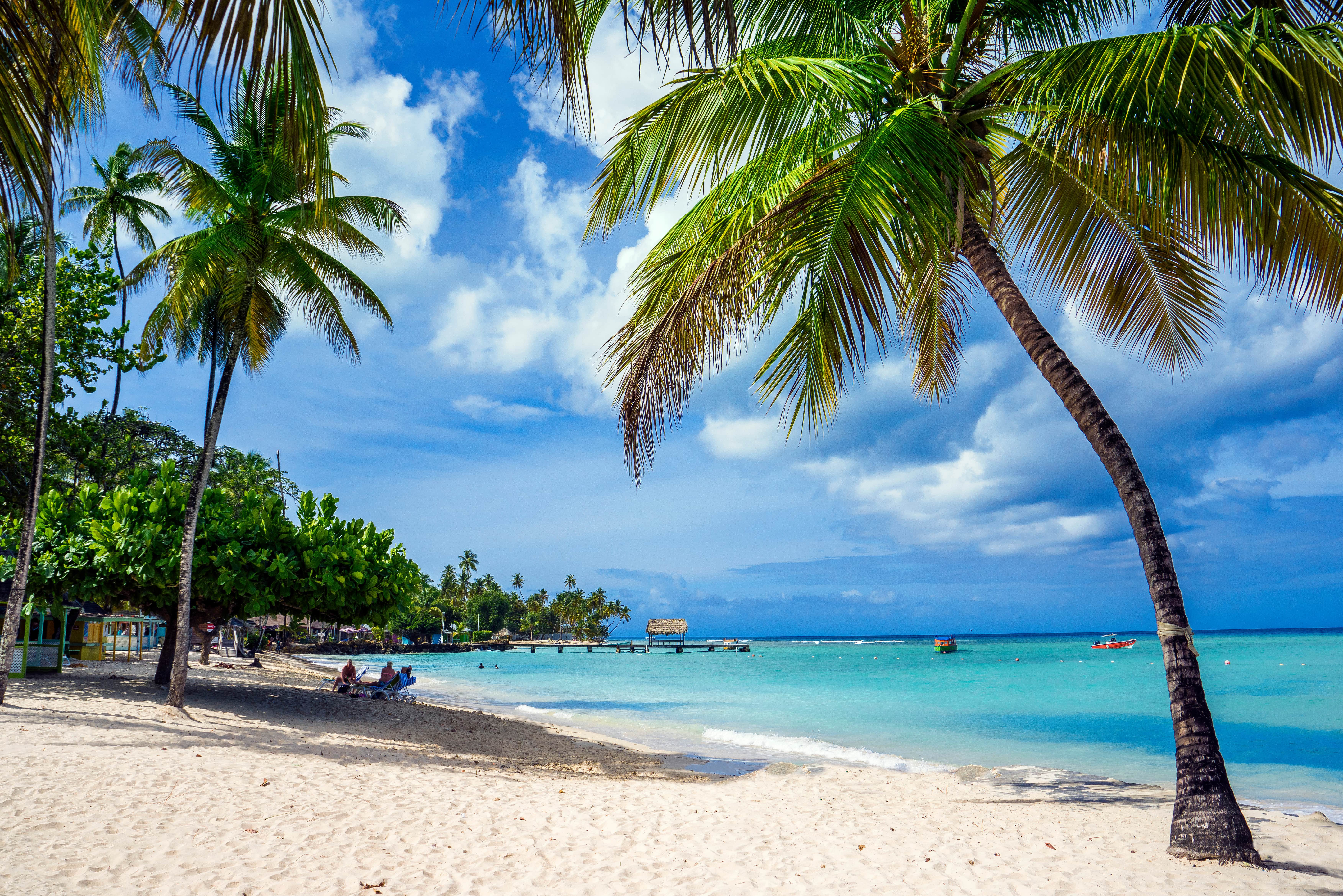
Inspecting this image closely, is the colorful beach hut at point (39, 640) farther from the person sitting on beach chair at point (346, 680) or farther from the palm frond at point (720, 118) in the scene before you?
the palm frond at point (720, 118)

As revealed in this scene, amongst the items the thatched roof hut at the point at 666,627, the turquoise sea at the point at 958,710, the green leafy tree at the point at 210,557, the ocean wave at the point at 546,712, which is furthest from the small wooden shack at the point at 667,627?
the green leafy tree at the point at 210,557

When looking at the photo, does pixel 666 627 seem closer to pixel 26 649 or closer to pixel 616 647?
pixel 616 647

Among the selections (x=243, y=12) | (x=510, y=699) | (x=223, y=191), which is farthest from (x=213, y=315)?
(x=510, y=699)

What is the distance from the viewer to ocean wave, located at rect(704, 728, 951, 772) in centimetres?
1430

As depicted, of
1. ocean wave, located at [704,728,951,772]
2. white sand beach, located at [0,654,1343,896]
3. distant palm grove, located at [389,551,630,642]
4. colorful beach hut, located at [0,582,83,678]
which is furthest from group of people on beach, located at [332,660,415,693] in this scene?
distant palm grove, located at [389,551,630,642]

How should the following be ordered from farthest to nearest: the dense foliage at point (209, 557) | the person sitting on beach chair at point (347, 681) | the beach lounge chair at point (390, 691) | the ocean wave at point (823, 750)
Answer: the person sitting on beach chair at point (347, 681) < the beach lounge chair at point (390, 691) < the ocean wave at point (823, 750) < the dense foliage at point (209, 557)

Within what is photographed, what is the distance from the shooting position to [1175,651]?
16.5 ft

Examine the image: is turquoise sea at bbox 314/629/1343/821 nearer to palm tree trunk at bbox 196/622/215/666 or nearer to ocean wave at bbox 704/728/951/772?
ocean wave at bbox 704/728/951/772

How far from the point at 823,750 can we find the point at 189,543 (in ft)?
42.5

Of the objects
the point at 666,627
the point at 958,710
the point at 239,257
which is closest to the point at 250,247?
the point at 239,257

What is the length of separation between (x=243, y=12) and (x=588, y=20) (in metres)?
2.96

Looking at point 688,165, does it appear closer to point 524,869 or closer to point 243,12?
point 243,12

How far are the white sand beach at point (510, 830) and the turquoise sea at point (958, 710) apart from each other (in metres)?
6.48

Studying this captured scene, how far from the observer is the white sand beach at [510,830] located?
14.8 ft
